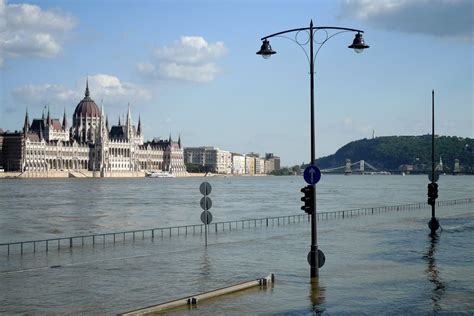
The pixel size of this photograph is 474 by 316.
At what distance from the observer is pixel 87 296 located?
15812 mm

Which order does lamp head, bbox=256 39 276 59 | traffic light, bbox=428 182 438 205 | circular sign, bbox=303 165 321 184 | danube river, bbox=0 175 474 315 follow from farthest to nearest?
traffic light, bbox=428 182 438 205
lamp head, bbox=256 39 276 59
circular sign, bbox=303 165 321 184
danube river, bbox=0 175 474 315

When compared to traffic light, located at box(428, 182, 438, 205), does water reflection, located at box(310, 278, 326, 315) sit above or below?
below

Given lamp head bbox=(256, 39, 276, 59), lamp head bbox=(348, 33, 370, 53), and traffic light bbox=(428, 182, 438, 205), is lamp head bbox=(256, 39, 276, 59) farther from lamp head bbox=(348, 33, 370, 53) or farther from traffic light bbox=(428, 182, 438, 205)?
traffic light bbox=(428, 182, 438, 205)

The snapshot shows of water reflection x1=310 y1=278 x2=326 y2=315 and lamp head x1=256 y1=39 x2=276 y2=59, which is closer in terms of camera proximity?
water reflection x1=310 y1=278 x2=326 y2=315

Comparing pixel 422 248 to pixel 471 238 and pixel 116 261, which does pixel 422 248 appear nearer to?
pixel 471 238

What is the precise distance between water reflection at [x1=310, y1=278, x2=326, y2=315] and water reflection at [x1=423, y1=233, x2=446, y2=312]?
2.41 metres

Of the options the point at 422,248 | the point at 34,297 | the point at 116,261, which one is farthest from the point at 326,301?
the point at 422,248

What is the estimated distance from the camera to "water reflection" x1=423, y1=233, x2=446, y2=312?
1487 centimetres

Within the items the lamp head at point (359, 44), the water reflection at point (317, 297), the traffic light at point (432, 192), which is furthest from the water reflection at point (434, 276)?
the lamp head at point (359, 44)

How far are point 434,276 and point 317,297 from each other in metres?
4.96

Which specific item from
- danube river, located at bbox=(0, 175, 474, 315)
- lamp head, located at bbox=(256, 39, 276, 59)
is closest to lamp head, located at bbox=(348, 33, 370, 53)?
lamp head, located at bbox=(256, 39, 276, 59)

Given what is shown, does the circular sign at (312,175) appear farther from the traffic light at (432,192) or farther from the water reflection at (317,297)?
the traffic light at (432,192)

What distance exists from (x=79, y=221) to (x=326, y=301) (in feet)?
127

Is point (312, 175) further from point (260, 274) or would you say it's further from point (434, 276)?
point (434, 276)
